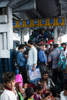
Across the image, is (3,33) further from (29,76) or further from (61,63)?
(61,63)

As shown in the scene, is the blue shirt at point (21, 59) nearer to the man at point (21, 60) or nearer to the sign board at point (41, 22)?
the man at point (21, 60)

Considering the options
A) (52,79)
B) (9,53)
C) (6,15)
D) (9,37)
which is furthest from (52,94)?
(6,15)

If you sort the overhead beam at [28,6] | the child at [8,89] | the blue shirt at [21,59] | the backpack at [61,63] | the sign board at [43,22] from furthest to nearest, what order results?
the sign board at [43,22] < the overhead beam at [28,6] < the blue shirt at [21,59] < the backpack at [61,63] < the child at [8,89]

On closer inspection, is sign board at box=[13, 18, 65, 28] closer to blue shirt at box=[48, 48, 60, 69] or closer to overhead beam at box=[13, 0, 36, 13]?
overhead beam at box=[13, 0, 36, 13]

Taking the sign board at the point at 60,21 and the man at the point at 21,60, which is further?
the sign board at the point at 60,21

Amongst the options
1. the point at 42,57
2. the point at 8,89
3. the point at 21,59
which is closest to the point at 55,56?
the point at 42,57

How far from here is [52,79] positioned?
429 centimetres

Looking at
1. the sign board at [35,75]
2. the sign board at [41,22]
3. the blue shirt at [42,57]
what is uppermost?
the sign board at [41,22]

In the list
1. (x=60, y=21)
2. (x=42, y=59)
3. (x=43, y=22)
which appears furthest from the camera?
(x=43, y=22)

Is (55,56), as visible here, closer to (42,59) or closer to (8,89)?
(42,59)

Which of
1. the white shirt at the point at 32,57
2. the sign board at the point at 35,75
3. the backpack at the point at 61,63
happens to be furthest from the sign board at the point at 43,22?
the sign board at the point at 35,75

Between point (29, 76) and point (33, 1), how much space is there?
8.80 feet

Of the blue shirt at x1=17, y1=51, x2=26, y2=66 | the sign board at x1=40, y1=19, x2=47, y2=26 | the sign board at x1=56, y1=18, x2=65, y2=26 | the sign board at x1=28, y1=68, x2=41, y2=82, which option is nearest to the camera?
the sign board at x1=28, y1=68, x2=41, y2=82

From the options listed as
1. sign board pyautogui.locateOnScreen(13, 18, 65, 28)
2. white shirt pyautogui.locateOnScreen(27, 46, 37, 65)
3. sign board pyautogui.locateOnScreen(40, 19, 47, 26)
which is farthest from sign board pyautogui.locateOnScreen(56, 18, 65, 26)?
white shirt pyautogui.locateOnScreen(27, 46, 37, 65)
